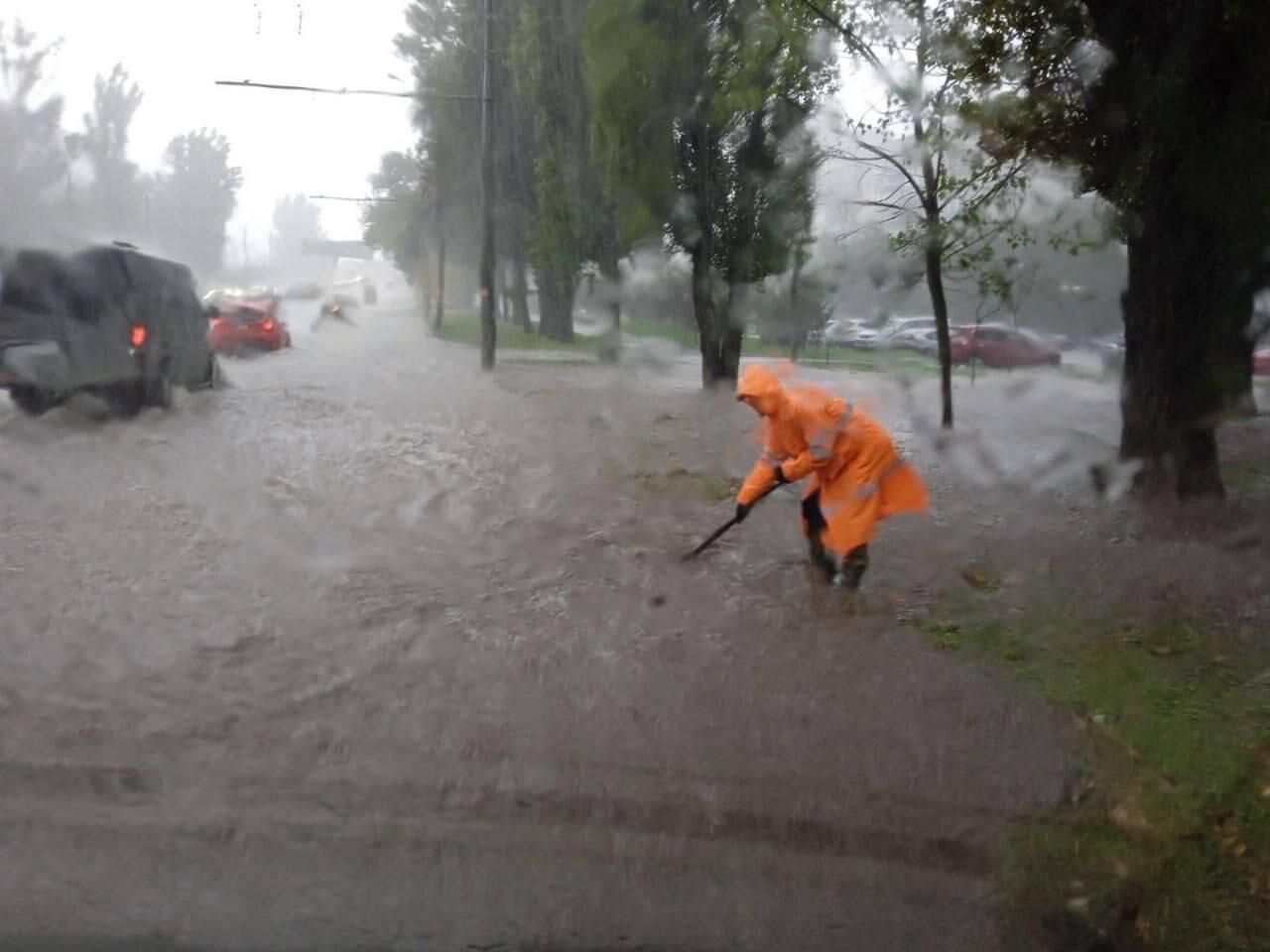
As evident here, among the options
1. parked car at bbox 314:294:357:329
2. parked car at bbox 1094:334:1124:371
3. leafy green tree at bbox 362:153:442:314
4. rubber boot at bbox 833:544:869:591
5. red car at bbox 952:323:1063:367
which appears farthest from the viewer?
leafy green tree at bbox 362:153:442:314

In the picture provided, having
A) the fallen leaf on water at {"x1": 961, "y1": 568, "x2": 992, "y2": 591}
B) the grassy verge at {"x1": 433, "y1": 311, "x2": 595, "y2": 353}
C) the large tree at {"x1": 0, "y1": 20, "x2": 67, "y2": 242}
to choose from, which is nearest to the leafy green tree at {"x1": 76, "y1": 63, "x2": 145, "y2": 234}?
the large tree at {"x1": 0, "y1": 20, "x2": 67, "y2": 242}

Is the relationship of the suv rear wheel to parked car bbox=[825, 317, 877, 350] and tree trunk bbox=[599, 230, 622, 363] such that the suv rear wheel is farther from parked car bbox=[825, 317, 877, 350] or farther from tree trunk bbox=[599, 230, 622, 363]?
parked car bbox=[825, 317, 877, 350]

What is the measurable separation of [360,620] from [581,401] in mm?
7235

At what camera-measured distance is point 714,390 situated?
1109 cm

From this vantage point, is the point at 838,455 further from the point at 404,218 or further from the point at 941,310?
the point at 404,218

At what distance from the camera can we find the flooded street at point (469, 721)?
388 cm

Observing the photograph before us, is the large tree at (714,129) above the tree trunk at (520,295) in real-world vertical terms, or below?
above

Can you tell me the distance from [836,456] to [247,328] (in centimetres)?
637

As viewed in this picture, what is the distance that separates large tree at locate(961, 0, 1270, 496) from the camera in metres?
8.08

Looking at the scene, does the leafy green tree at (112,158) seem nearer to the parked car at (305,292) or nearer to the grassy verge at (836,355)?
the parked car at (305,292)

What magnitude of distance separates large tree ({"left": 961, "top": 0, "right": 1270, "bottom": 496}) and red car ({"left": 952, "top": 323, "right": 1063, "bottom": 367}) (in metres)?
0.79

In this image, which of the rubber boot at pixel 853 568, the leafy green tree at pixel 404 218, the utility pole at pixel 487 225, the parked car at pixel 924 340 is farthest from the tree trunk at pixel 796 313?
the utility pole at pixel 487 225

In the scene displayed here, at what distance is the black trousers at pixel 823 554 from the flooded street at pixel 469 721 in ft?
0.60

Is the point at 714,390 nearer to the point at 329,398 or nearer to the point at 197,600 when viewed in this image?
the point at 329,398
